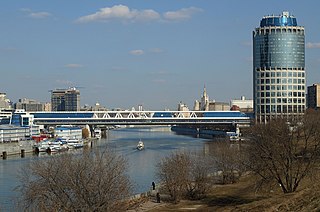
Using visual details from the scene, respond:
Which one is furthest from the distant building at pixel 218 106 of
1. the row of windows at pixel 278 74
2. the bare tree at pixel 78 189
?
the bare tree at pixel 78 189

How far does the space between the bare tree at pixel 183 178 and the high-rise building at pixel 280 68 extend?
57671mm

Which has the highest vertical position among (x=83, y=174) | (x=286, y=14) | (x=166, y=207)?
(x=286, y=14)

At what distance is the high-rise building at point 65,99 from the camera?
184500mm

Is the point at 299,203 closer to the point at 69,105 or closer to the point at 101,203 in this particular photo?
the point at 101,203

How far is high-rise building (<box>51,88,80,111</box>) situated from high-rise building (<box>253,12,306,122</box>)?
107m

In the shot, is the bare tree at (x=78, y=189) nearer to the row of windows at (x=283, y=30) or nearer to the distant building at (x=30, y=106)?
the row of windows at (x=283, y=30)

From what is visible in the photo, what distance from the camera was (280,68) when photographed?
81000mm

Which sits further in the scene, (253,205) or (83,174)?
(253,205)

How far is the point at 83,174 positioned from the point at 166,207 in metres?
6.02

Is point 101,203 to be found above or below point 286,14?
below

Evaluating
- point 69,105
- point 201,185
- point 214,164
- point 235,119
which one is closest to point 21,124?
point 235,119

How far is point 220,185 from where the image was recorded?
26.8 metres

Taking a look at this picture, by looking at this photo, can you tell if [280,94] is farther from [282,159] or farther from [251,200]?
[251,200]

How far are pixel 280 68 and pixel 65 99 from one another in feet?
387
